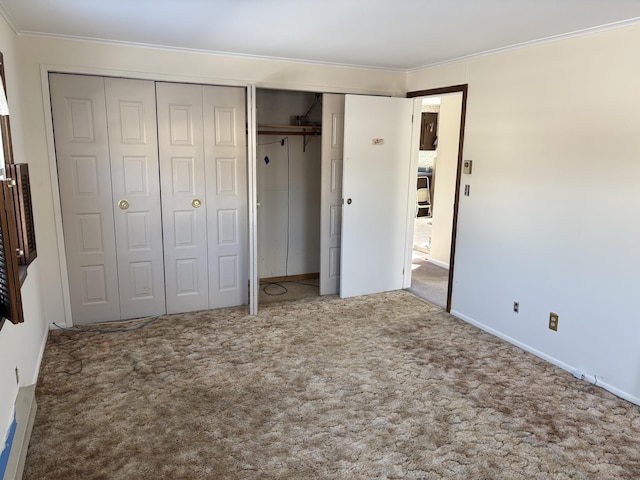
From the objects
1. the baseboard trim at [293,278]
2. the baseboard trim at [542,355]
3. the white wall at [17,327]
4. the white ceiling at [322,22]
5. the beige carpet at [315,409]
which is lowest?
the beige carpet at [315,409]

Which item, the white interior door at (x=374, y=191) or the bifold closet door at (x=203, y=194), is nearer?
the bifold closet door at (x=203, y=194)

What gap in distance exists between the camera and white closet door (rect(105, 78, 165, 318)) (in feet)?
12.2

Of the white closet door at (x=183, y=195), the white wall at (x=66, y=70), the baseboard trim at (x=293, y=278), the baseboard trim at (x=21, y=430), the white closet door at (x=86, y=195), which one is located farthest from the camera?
the baseboard trim at (x=293, y=278)

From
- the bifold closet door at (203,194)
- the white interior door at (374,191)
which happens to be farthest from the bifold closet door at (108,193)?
the white interior door at (374,191)

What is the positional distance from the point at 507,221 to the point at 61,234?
3672 millimetres

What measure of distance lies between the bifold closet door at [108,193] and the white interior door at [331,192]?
1.63 m

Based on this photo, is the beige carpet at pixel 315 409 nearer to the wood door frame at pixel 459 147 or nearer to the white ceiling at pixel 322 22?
the wood door frame at pixel 459 147

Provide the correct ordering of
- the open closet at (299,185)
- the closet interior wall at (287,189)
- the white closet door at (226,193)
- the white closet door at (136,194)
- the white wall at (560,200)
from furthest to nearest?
the closet interior wall at (287,189) < the open closet at (299,185) < the white closet door at (226,193) < the white closet door at (136,194) < the white wall at (560,200)

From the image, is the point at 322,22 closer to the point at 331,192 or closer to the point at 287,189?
the point at 331,192

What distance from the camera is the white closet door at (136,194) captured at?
3705 millimetres

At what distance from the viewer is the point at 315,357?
10.9 ft

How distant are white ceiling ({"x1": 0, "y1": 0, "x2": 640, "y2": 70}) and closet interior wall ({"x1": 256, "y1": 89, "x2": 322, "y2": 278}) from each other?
1060 mm

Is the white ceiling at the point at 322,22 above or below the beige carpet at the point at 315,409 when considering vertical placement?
above

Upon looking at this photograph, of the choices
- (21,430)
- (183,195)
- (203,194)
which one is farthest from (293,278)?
(21,430)
